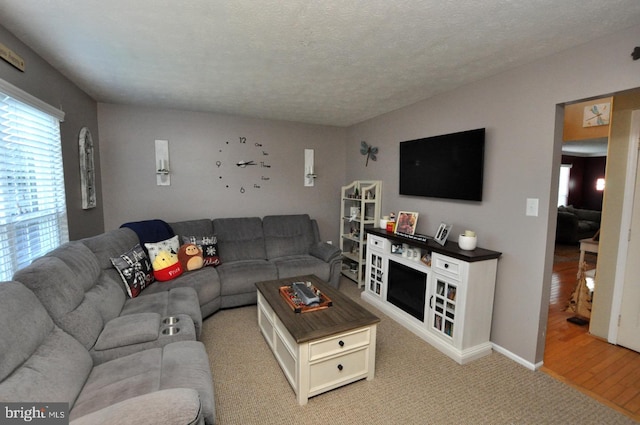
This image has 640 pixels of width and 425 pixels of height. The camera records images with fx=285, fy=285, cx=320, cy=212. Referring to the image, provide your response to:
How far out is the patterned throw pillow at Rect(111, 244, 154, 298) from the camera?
249cm

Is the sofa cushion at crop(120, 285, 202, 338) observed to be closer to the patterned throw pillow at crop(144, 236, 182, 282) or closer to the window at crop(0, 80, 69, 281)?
the patterned throw pillow at crop(144, 236, 182, 282)

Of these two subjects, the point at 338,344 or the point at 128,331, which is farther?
the point at 338,344

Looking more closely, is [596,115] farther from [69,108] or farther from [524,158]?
[69,108]

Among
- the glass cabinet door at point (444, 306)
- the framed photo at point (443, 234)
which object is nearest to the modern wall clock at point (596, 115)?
the framed photo at point (443, 234)

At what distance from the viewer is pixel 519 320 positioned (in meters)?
2.34

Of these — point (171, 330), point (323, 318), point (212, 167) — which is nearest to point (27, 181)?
point (171, 330)

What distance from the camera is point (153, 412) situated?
1.03m

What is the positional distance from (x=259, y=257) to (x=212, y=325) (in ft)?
→ 3.58

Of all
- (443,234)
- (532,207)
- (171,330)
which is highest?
(532,207)

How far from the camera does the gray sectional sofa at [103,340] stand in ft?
3.65

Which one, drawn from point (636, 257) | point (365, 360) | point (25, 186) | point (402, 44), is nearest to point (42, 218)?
point (25, 186)

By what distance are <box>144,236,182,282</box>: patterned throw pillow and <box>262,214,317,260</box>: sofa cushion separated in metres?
1.20

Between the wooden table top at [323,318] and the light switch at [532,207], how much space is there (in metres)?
1.46

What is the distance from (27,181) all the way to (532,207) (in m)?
3.73
